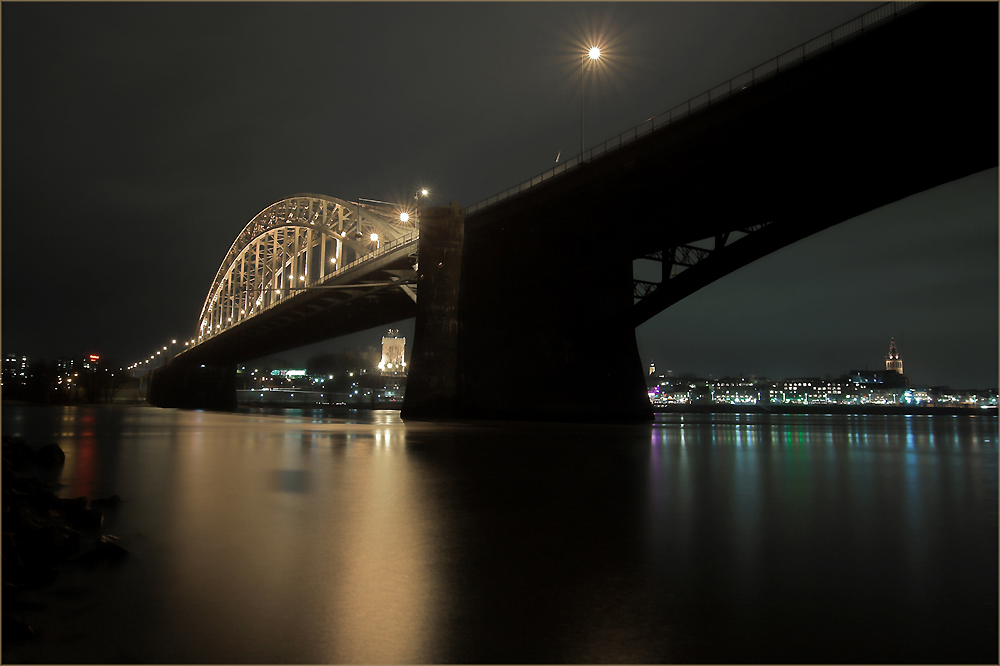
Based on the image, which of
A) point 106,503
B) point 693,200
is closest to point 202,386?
point 693,200

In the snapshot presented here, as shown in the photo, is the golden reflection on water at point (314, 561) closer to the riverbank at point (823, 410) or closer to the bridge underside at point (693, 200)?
the bridge underside at point (693, 200)

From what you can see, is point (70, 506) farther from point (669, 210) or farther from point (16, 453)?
point (669, 210)

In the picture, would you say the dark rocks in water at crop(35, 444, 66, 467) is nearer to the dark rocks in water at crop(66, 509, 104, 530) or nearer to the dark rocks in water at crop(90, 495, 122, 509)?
the dark rocks in water at crop(90, 495, 122, 509)

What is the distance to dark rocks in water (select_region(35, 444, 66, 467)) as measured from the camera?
17188 mm

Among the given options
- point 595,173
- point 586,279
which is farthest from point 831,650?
point 586,279

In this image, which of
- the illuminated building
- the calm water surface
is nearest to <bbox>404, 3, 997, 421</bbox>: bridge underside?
the calm water surface

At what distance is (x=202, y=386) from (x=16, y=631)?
4276 inches

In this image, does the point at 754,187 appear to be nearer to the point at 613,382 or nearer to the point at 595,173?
the point at 595,173

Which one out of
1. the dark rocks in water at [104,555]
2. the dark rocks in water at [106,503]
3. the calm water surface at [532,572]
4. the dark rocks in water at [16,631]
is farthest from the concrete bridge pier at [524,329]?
the dark rocks in water at [16,631]

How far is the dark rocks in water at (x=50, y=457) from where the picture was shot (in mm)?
17188

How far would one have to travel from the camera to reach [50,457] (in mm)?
17469

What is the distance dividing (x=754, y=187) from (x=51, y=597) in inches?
1159

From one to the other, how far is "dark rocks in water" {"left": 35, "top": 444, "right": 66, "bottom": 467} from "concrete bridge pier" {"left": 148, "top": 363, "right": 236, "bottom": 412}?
85249 mm

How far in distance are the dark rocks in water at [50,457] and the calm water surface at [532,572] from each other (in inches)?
164
